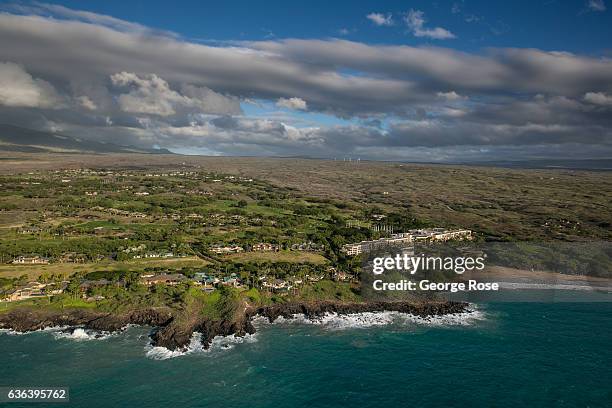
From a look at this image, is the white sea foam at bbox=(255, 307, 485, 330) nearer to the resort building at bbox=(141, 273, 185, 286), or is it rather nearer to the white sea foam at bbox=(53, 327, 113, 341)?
the resort building at bbox=(141, 273, 185, 286)

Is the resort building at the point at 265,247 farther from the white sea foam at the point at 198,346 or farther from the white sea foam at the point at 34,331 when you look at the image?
the white sea foam at the point at 34,331

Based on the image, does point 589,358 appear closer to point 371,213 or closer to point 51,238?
point 371,213

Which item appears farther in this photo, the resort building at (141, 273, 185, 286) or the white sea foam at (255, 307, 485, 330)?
the resort building at (141, 273, 185, 286)

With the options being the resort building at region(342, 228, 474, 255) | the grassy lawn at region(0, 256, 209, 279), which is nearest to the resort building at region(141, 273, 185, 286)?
the grassy lawn at region(0, 256, 209, 279)

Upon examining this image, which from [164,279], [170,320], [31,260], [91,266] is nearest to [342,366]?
[170,320]

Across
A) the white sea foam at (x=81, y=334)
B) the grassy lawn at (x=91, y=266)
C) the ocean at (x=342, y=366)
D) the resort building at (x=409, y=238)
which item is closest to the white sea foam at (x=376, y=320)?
the ocean at (x=342, y=366)

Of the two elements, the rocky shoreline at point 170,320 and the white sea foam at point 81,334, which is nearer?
the white sea foam at point 81,334

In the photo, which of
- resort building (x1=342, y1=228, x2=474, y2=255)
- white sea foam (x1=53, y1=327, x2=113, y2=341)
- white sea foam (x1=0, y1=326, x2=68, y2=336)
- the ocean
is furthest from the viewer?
resort building (x1=342, y1=228, x2=474, y2=255)
